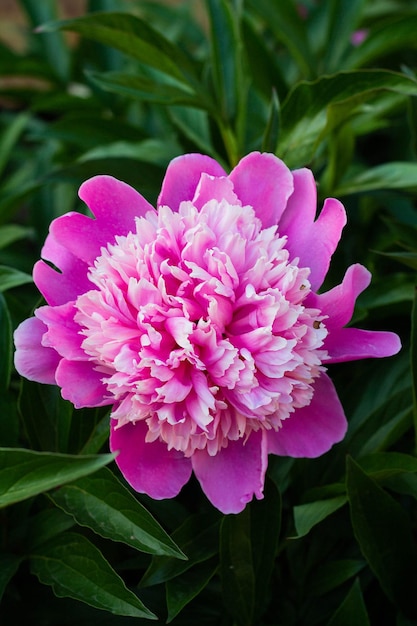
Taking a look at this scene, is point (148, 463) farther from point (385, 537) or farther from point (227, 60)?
point (227, 60)

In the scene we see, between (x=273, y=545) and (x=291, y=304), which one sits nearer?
(x=291, y=304)

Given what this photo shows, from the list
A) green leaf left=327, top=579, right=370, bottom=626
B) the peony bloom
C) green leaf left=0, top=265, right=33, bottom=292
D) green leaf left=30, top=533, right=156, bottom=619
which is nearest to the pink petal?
the peony bloom

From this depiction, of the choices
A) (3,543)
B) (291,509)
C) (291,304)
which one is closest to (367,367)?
(291,509)

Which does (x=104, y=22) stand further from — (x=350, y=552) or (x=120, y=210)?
(x=350, y=552)

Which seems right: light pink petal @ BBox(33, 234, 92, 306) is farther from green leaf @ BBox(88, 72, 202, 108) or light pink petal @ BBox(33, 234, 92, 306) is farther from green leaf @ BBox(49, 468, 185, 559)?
green leaf @ BBox(88, 72, 202, 108)

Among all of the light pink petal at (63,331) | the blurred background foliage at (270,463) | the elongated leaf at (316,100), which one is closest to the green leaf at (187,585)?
the blurred background foliage at (270,463)
